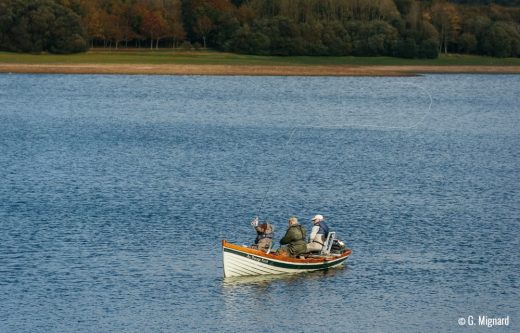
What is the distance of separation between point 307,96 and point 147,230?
8108cm

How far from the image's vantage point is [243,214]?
173 feet

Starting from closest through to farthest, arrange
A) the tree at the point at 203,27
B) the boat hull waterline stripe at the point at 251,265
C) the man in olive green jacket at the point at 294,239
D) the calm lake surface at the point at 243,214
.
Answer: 1. the calm lake surface at the point at 243,214
2. the boat hull waterline stripe at the point at 251,265
3. the man in olive green jacket at the point at 294,239
4. the tree at the point at 203,27

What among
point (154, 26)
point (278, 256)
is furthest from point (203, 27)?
point (278, 256)

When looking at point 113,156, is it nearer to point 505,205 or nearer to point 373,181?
point 373,181

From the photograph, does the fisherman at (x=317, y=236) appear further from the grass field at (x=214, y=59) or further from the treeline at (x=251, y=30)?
the treeline at (x=251, y=30)

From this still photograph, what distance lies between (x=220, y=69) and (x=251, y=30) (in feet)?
94.0

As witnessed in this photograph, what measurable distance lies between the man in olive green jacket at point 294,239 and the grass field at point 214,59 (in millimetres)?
121097

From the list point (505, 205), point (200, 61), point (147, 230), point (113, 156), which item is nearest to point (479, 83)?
point (200, 61)

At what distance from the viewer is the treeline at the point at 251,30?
171 meters

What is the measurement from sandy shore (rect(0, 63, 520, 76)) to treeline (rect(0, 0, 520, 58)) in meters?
13.9

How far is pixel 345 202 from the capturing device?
56.4 m

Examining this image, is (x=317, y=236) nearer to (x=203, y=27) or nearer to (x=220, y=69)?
(x=220, y=69)

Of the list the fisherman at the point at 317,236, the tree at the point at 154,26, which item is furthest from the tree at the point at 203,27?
the fisherman at the point at 317,236

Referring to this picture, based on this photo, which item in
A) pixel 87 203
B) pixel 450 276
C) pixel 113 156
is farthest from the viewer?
pixel 113 156
